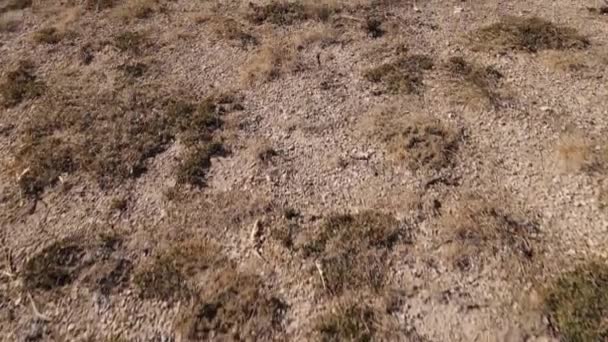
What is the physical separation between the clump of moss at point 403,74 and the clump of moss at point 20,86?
6.79 meters

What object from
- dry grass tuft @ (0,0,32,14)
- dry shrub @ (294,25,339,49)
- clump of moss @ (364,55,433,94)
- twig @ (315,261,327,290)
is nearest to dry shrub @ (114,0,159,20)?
dry grass tuft @ (0,0,32,14)

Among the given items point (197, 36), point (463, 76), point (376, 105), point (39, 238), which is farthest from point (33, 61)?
point (463, 76)

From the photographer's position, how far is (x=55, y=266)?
767 centimetres

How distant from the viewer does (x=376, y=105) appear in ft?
33.7

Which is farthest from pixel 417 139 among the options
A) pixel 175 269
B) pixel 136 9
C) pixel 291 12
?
pixel 136 9

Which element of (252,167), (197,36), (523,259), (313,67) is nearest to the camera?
(523,259)

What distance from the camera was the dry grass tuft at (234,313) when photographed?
681cm

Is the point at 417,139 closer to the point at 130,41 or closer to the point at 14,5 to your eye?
the point at 130,41

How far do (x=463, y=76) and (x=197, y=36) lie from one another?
613 centimetres

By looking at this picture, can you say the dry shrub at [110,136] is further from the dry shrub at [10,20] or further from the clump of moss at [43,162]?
the dry shrub at [10,20]

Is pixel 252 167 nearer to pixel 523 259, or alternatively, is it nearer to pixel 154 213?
pixel 154 213

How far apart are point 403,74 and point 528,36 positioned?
3131 mm

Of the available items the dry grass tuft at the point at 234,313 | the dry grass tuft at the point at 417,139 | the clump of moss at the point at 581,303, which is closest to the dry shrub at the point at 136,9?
the dry grass tuft at the point at 417,139

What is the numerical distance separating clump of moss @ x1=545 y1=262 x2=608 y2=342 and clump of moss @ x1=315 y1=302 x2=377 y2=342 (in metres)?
2.29
